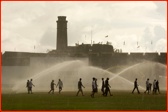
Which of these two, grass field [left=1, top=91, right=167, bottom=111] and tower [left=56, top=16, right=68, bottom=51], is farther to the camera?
tower [left=56, top=16, right=68, bottom=51]

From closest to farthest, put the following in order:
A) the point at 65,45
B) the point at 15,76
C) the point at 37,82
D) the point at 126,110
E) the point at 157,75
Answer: the point at 126,110, the point at 37,82, the point at 15,76, the point at 157,75, the point at 65,45

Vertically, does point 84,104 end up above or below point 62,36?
below

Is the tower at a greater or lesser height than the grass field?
greater

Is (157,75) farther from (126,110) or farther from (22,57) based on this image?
(126,110)

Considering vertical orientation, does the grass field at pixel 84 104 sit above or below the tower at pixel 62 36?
below

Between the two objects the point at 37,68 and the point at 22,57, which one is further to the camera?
the point at 22,57

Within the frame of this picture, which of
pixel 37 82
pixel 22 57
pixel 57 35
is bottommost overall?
pixel 37 82

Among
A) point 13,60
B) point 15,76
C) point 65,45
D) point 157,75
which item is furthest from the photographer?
point 65,45

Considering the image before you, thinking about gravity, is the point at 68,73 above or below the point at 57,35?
below

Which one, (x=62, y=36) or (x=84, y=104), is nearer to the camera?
(x=84, y=104)

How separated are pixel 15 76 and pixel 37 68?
17.2ft

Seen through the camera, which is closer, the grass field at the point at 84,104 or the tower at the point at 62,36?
the grass field at the point at 84,104

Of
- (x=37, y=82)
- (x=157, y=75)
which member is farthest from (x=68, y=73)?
(x=157, y=75)

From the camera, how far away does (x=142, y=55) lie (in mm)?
79375
